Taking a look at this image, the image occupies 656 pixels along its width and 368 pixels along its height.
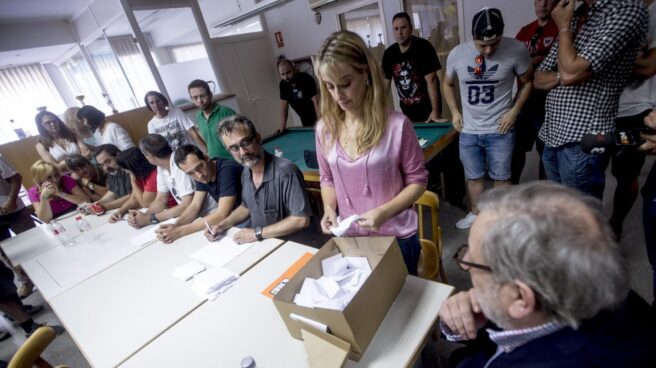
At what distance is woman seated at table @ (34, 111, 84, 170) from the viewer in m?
3.13

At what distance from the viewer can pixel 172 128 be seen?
308cm

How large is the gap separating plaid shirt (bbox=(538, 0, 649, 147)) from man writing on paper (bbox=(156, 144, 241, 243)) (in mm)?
1909

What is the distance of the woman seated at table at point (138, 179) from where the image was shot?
92.7 inches

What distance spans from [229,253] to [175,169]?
0.99 m

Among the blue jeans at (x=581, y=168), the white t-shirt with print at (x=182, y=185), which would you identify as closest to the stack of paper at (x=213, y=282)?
the white t-shirt with print at (x=182, y=185)

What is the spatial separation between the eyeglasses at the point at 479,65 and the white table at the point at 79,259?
242cm

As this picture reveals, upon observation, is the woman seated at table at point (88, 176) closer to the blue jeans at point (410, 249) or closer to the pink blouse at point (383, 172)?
the pink blouse at point (383, 172)

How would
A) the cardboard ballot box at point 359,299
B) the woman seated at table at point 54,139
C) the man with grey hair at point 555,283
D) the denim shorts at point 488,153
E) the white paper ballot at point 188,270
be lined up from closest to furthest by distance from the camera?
the man with grey hair at point 555,283, the cardboard ballot box at point 359,299, the white paper ballot at point 188,270, the denim shorts at point 488,153, the woman seated at table at point 54,139

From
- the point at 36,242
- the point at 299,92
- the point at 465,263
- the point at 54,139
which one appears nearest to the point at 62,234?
the point at 36,242

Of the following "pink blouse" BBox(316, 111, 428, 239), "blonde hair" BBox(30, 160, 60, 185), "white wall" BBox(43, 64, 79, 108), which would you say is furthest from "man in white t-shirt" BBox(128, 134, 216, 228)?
"white wall" BBox(43, 64, 79, 108)

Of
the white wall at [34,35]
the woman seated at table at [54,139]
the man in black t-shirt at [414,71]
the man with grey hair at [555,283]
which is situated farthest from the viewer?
the white wall at [34,35]

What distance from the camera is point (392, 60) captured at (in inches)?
123

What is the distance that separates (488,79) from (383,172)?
1.26 meters

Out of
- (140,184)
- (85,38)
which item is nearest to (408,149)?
(140,184)
